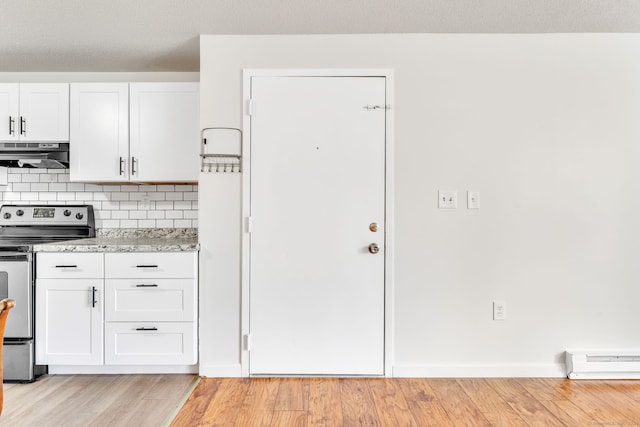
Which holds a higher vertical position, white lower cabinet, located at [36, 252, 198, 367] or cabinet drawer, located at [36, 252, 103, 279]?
cabinet drawer, located at [36, 252, 103, 279]

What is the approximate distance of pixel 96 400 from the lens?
2.28m

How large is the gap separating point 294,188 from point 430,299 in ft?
3.76

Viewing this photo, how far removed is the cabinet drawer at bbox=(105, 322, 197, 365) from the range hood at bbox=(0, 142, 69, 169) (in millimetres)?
1334

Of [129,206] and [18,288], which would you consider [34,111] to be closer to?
[129,206]

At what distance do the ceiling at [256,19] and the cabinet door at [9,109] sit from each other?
0.31 metres

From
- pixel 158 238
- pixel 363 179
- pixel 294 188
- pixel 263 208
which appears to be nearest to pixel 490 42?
pixel 363 179

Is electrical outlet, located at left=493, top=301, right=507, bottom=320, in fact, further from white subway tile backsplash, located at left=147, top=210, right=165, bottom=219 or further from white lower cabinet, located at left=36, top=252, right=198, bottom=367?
white subway tile backsplash, located at left=147, top=210, right=165, bottom=219

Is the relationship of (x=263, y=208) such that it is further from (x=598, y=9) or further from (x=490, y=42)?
(x=598, y=9)

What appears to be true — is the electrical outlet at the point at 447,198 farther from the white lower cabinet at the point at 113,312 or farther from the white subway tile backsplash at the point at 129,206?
the white subway tile backsplash at the point at 129,206

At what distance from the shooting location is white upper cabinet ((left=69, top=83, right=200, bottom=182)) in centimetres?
294

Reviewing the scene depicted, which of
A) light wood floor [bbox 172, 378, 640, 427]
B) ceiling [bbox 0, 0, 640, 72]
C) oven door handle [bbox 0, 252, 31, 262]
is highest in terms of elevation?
ceiling [bbox 0, 0, 640, 72]

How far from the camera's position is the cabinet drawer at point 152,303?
2.56m

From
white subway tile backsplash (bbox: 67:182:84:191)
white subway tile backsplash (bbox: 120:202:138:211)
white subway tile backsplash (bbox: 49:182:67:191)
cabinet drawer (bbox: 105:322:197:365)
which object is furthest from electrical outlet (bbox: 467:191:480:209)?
white subway tile backsplash (bbox: 49:182:67:191)

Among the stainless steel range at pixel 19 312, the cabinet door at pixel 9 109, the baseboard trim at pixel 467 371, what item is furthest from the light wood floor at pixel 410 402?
the cabinet door at pixel 9 109
